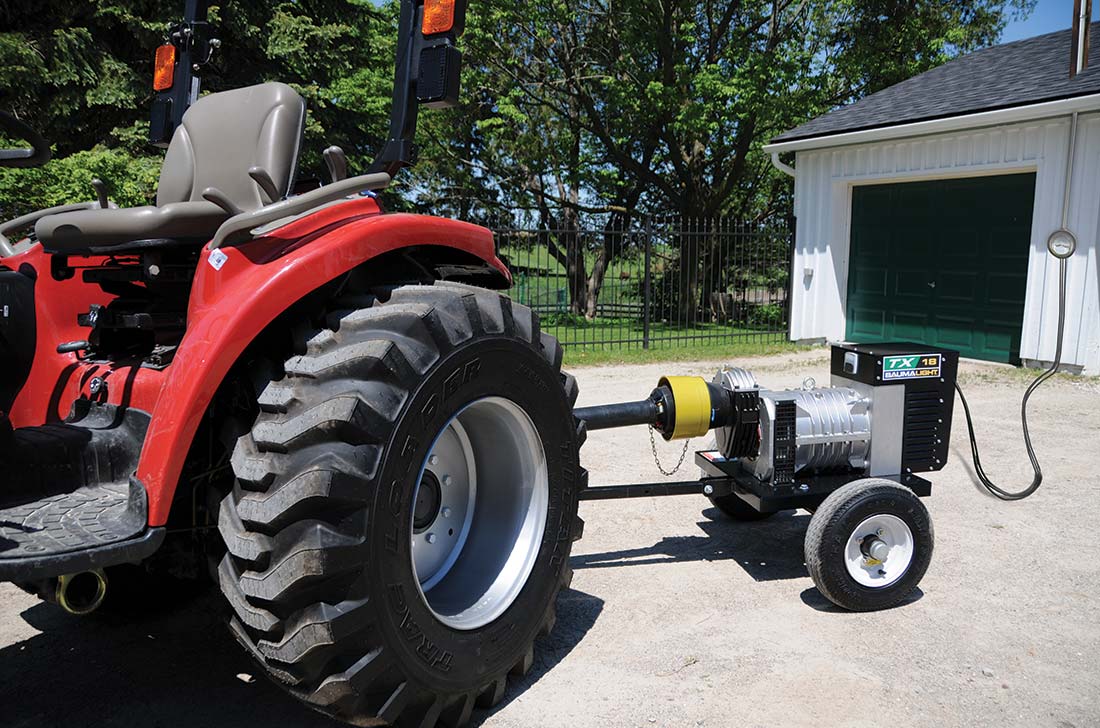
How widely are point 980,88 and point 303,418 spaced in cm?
1225

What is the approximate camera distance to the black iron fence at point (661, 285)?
13.2 meters

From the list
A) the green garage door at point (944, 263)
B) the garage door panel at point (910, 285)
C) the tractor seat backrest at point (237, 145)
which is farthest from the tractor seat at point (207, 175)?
the garage door panel at point (910, 285)

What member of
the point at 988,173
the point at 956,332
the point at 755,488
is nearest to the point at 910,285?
the point at 956,332

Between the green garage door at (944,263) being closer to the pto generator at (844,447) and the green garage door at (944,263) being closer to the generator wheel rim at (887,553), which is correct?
the pto generator at (844,447)

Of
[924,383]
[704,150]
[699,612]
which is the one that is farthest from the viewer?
[704,150]

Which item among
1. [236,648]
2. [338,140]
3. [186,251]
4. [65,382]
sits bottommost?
[236,648]

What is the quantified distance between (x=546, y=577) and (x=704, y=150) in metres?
17.8

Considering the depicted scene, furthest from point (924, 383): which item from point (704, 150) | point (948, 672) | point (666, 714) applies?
point (704, 150)

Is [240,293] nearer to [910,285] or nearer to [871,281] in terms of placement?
[910,285]

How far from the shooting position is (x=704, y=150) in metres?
19.3

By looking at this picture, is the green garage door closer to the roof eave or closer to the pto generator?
the roof eave

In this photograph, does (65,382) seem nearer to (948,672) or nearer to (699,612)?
(699,612)

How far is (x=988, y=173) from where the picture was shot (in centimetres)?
1086

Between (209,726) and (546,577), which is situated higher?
(546,577)
